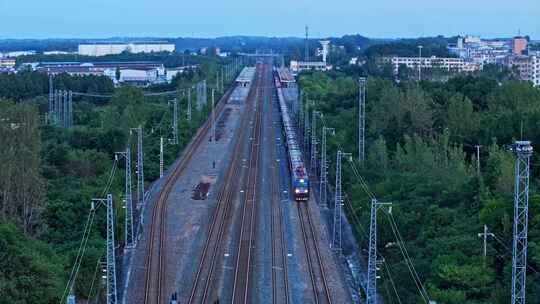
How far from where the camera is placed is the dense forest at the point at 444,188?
1488cm

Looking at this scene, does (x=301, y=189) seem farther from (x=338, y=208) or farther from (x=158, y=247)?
(x=158, y=247)

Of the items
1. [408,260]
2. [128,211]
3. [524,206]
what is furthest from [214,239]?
[524,206]

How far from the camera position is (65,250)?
58.4 feet

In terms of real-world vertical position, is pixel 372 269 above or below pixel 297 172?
below

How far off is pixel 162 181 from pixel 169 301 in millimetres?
12338

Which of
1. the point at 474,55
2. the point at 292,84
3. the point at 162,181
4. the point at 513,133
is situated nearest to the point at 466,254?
the point at 513,133

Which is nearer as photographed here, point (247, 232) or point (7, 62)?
point (247, 232)

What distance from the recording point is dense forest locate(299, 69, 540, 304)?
1488cm

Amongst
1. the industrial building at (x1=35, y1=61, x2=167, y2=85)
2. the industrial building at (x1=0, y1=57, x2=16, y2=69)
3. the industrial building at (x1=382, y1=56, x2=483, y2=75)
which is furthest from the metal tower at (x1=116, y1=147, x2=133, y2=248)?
the industrial building at (x1=0, y1=57, x2=16, y2=69)

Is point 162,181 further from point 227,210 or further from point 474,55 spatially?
point 474,55

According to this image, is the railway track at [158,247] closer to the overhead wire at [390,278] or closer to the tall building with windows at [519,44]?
the overhead wire at [390,278]

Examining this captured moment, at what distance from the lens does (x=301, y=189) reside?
24516 mm

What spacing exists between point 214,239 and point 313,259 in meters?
2.79

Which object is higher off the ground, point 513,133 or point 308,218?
point 513,133
